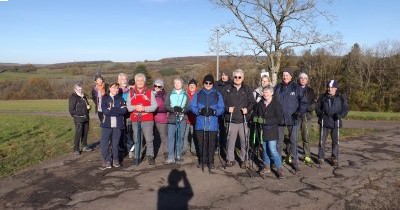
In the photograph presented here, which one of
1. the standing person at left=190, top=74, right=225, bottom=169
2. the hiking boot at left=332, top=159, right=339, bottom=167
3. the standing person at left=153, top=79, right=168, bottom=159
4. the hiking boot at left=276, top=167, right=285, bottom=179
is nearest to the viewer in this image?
the hiking boot at left=276, top=167, right=285, bottom=179

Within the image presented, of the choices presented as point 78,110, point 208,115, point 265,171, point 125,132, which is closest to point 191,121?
point 208,115

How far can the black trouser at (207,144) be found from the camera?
27.7 ft

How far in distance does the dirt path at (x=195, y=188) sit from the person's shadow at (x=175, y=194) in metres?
0.02

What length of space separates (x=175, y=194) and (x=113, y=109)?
2796mm

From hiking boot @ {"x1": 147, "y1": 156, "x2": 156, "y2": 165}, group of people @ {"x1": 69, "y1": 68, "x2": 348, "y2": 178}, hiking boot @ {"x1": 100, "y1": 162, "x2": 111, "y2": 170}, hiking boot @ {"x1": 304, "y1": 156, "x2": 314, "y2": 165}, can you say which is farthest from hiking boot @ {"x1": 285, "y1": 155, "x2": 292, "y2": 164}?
hiking boot @ {"x1": 100, "y1": 162, "x2": 111, "y2": 170}

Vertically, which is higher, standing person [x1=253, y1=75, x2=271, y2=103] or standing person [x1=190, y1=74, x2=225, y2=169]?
standing person [x1=253, y1=75, x2=271, y2=103]

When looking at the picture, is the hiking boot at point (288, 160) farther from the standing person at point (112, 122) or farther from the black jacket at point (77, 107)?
the black jacket at point (77, 107)

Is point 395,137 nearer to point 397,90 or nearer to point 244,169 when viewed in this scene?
point 244,169

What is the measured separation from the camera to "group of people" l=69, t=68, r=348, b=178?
8258mm

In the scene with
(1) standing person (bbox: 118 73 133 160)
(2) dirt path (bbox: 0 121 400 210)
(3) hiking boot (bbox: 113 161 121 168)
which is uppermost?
(1) standing person (bbox: 118 73 133 160)

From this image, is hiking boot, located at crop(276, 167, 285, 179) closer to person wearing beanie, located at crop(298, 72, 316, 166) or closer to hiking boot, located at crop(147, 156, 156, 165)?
person wearing beanie, located at crop(298, 72, 316, 166)

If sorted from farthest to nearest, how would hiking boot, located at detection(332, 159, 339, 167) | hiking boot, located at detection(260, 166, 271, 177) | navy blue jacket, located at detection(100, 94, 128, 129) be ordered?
1. hiking boot, located at detection(332, 159, 339, 167)
2. navy blue jacket, located at detection(100, 94, 128, 129)
3. hiking boot, located at detection(260, 166, 271, 177)

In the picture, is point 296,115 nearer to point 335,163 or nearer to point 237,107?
point 237,107

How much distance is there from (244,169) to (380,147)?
224 inches
